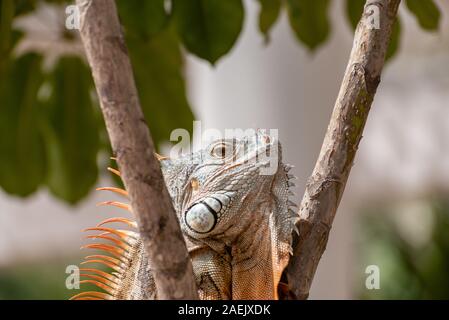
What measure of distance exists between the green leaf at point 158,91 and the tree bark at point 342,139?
2.89ft

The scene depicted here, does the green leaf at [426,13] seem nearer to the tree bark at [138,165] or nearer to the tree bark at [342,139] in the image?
the tree bark at [342,139]

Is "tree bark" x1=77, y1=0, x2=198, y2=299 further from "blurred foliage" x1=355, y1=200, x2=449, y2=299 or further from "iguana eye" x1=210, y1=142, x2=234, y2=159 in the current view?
"blurred foliage" x1=355, y1=200, x2=449, y2=299

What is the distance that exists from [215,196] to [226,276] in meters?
0.13

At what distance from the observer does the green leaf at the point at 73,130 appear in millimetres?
1919

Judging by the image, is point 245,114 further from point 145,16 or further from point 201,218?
point 201,218

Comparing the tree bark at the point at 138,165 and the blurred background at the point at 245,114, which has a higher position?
the blurred background at the point at 245,114

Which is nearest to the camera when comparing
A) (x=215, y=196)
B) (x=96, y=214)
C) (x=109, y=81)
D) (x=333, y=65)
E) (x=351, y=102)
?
(x=109, y=81)

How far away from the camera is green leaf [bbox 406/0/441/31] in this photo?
1563 mm

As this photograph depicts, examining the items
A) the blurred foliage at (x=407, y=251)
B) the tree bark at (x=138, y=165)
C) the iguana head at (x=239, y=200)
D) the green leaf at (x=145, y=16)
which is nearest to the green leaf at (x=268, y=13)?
the green leaf at (x=145, y=16)

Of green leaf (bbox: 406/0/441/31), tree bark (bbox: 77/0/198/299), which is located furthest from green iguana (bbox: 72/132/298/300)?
green leaf (bbox: 406/0/441/31)

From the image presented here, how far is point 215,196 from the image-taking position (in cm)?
114

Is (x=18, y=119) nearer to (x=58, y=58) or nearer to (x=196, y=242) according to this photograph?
(x=58, y=58)

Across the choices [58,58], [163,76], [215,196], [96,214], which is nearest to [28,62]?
[58,58]
